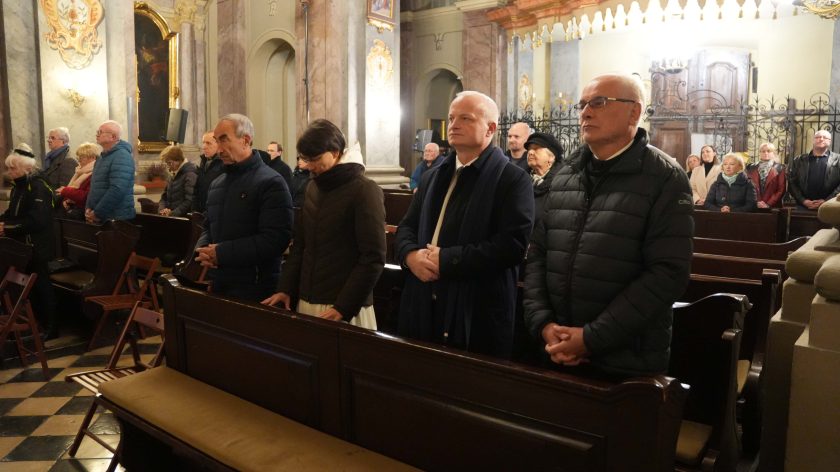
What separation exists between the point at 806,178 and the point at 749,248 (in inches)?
162

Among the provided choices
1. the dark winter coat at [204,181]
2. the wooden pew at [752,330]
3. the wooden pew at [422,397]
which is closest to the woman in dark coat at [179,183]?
the dark winter coat at [204,181]

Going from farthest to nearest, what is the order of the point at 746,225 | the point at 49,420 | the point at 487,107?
the point at 746,225, the point at 49,420, the point at 487,107

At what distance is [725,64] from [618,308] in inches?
590

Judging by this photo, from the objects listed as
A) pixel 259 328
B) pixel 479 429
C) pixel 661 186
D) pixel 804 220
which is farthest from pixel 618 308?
pixel 804 220

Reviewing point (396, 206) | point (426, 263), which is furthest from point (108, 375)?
point (396, 206)

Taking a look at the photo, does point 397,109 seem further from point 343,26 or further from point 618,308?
point 618,308

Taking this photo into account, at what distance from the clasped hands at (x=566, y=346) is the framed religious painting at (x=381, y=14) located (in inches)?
347

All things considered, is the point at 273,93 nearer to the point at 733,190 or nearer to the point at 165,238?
the point at 165,238

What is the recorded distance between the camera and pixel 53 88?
7.25 m

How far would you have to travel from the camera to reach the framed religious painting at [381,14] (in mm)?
10117

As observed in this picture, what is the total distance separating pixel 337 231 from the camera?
2.89 m

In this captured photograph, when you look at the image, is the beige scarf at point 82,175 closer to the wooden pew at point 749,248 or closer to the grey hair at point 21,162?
the grey hair at point 21,162

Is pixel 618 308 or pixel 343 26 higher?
pixel 343 26

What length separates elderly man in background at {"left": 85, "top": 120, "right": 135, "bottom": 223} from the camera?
5.59 meters
